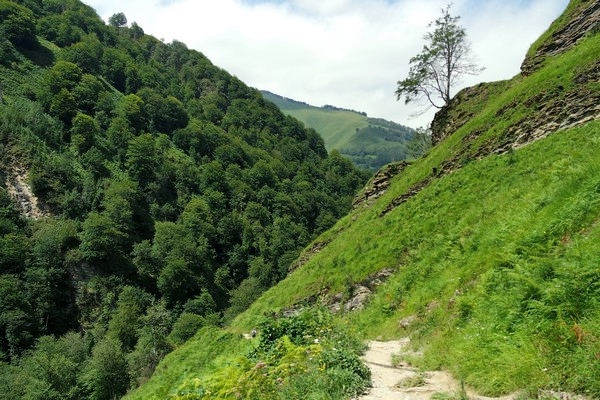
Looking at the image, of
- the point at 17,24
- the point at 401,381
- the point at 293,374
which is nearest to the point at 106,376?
the point at 293,374

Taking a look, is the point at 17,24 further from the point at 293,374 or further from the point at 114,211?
the point at 293,374

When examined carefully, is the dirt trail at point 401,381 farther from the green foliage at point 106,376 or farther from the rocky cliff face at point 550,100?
the green foliage at point 106,376

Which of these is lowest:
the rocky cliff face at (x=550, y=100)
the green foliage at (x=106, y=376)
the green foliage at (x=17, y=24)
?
the green foliage at (x=106, y=376)

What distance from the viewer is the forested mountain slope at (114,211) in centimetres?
7238

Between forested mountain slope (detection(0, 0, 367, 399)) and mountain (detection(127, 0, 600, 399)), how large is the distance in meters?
52.5

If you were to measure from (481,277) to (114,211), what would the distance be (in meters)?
106

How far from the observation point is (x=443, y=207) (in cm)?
2117

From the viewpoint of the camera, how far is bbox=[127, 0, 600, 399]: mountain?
18.9 ft

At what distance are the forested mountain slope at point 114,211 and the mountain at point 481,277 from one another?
52.5m

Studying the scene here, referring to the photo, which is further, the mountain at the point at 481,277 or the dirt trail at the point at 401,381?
the dirt trail at the point at 401,381

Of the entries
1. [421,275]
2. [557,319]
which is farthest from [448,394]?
[421,275]

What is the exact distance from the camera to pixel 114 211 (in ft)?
326

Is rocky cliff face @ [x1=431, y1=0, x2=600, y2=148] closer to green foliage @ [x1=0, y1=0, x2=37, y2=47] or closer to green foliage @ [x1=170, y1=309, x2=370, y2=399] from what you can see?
green foliage @ [x1=170, y1=309, x2=370, y2=399]

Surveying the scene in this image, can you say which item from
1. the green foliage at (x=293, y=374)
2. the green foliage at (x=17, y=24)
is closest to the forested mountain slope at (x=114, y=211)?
the green foliage at (x=17, y=24)
